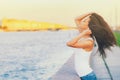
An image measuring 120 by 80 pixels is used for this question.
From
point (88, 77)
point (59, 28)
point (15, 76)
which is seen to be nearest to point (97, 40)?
point (88, 77)

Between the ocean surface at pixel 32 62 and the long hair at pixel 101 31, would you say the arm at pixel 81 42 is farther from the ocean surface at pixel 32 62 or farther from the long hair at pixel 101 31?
the ocean surface at pixel 32 62

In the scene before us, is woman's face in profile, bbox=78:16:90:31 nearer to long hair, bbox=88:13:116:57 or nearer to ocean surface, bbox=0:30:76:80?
long hair, bbox=88:13:116:57

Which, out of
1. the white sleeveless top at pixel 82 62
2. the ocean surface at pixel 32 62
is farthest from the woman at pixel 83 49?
the ocean surface at pixel 32 62

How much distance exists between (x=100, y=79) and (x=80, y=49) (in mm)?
5299

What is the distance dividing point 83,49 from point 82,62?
140 mm

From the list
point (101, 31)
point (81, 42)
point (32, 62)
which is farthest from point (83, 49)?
point (32, 62)

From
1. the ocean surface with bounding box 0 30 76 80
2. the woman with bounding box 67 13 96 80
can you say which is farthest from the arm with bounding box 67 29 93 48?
the ocean surface with bounding box 0 30 76 80

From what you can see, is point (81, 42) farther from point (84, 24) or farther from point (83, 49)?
point (84, 24)

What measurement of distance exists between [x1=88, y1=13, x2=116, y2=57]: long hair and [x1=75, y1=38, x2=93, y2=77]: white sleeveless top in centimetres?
21

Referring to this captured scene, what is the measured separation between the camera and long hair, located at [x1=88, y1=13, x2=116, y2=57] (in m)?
4.60

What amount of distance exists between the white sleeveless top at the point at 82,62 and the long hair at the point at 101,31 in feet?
0.70

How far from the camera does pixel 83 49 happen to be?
4.58 metres

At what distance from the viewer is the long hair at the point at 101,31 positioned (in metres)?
4.60

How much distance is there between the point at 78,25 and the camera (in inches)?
186
